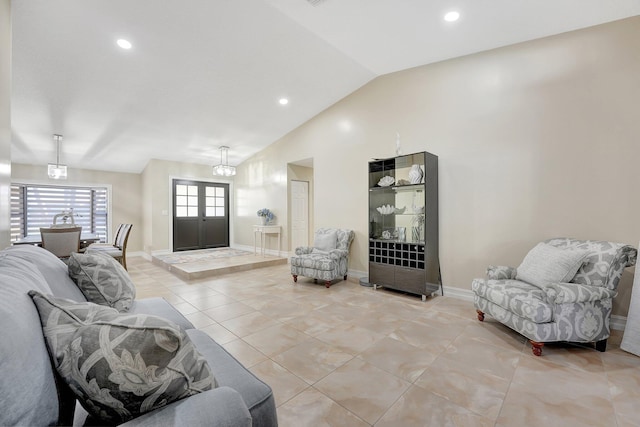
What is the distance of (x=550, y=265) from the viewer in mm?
2516

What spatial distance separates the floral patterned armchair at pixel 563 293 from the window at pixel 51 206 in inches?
328

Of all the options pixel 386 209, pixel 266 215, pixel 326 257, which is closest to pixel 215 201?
pixel 266 215

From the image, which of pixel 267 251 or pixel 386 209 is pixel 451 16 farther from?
pixel 267 251

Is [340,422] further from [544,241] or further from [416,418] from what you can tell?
[544,241]

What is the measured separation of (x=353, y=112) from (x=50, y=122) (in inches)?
192

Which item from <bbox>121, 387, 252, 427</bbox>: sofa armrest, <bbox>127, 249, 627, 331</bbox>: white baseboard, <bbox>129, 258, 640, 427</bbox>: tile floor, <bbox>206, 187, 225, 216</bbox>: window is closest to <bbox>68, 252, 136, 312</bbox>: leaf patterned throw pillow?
<bbox>129, 258, 640, 427</bbox>: tile floor

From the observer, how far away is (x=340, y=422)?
1527 millimetres

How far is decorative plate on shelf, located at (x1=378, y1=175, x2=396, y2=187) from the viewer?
13.5 feet

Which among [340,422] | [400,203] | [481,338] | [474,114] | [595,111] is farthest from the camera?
[400,203]

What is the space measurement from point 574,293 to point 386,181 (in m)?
2.49

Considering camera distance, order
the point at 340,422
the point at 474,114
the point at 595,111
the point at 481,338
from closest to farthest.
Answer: the point at 340,422 < the point at 481,338 < the point at 595,111 < the point at 474,114

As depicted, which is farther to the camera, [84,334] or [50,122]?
[50,122]

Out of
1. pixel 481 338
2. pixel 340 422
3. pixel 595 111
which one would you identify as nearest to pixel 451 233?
pixel 481 338

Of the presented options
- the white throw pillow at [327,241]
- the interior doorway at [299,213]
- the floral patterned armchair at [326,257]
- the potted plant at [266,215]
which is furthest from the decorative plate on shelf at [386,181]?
the potted plant at [266,215]
